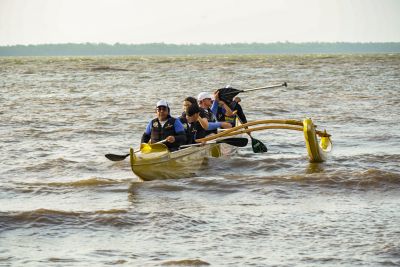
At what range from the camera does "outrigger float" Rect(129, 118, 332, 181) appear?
13.2 metres

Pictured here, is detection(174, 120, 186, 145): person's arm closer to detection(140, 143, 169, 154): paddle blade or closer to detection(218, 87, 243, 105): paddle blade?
detection(140, 143, 169, 154): paddle blade

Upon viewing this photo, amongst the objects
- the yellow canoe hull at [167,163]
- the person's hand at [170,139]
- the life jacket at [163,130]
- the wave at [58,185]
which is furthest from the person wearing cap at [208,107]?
the wave at [58,185]

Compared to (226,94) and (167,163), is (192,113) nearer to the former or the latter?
(167,163)

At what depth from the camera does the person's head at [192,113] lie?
14.8m

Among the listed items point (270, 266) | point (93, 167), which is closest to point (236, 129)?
point (93, 167)

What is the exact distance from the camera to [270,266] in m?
8.62

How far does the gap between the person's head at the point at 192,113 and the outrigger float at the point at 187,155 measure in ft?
1.60

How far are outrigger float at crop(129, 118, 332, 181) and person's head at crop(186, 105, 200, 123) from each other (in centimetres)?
49

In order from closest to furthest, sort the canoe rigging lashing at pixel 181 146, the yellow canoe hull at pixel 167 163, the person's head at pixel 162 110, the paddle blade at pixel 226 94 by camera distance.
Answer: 1. the yellow canoe hull at pixel 167 163
2. the canoe rigging lashing at pixel 181 146
3. the person's head at pixel 162 110
4. the paddle blade at pixel 226 94

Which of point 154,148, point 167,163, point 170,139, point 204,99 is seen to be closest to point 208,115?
point 204,99

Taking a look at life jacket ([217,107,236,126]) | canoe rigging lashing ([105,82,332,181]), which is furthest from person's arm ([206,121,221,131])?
life jacket ([217,107,236,126])

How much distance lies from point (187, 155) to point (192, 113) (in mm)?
1176

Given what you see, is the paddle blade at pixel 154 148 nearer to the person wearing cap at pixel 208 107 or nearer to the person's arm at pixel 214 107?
the person wearing cap at pixel 208 107

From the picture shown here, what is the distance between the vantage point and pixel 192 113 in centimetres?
1502
